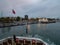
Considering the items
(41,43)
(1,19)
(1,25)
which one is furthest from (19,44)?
(1,19)

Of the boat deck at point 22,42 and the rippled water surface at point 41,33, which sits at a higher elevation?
the boat deck at point 22,42

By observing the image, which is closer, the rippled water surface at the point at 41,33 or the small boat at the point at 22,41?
the small boat at the point at 22,41

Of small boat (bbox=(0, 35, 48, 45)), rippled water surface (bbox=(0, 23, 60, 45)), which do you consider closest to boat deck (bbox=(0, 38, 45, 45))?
small boat (bbox=(0, 35, 48, 45))

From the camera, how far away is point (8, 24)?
81.4 metres

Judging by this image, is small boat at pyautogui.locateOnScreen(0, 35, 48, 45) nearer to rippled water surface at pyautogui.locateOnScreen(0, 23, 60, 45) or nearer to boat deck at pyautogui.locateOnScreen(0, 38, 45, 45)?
boat deck at pyautogui.locateOnScreen(0, 38, 45, 45)

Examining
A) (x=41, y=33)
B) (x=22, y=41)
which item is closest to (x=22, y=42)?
(x=22, y=41)

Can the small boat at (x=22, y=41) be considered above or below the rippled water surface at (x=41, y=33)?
above

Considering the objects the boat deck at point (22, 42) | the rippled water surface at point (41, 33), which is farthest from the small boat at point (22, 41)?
the rippled water surface at point (41, 33)

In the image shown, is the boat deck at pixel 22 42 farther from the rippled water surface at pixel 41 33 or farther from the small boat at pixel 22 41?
the rippled water surface at pixel 41 33

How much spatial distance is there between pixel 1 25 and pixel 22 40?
6769cm

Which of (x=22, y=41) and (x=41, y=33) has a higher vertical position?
(x=22, y=41)

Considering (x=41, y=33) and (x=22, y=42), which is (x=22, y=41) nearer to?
(x=22, y=42)

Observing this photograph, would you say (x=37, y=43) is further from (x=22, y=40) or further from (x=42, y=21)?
(x=42, y=21)

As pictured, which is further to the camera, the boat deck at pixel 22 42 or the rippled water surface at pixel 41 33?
the rippled water surface at pixel 41 33
